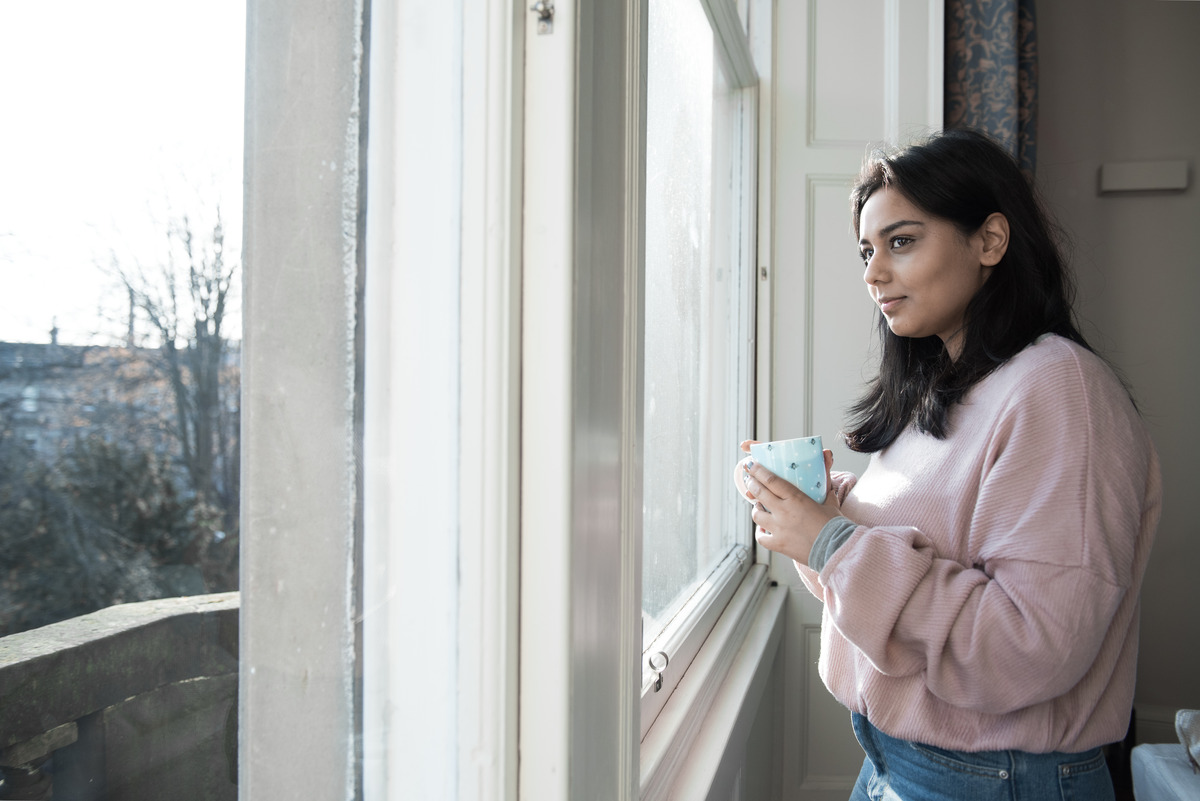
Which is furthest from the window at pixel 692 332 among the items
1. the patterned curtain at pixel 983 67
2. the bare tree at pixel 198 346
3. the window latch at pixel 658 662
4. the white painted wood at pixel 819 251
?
the patterned curtain at pixel 983 67

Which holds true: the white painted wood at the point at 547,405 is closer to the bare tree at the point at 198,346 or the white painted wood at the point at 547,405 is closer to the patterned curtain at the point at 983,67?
the bare tree at the point at 198,346

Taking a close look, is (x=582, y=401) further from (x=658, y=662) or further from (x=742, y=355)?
(x=742, y=355)

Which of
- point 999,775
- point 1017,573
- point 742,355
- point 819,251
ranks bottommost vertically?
point 999,775

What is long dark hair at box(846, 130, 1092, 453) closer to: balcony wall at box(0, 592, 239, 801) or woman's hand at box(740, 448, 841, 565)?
woman's hand at box(740, 448, 841, 565)

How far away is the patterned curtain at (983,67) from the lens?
2227mm

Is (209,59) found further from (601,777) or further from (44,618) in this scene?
(601,777)

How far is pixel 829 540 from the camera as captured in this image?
0.85 meters

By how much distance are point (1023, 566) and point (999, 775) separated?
A: 27 centimetres

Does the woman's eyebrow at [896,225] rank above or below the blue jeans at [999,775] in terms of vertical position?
above

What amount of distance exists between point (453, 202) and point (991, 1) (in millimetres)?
2402

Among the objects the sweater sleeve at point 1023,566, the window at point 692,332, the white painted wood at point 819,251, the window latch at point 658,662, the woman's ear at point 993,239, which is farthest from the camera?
the white painted wood at point 819,251

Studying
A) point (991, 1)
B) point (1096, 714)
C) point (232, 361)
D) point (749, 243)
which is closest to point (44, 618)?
point (232, 361)

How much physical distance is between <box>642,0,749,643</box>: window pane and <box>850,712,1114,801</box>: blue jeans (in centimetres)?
42

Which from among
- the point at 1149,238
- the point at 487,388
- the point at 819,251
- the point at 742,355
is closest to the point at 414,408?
the point at 487,388
